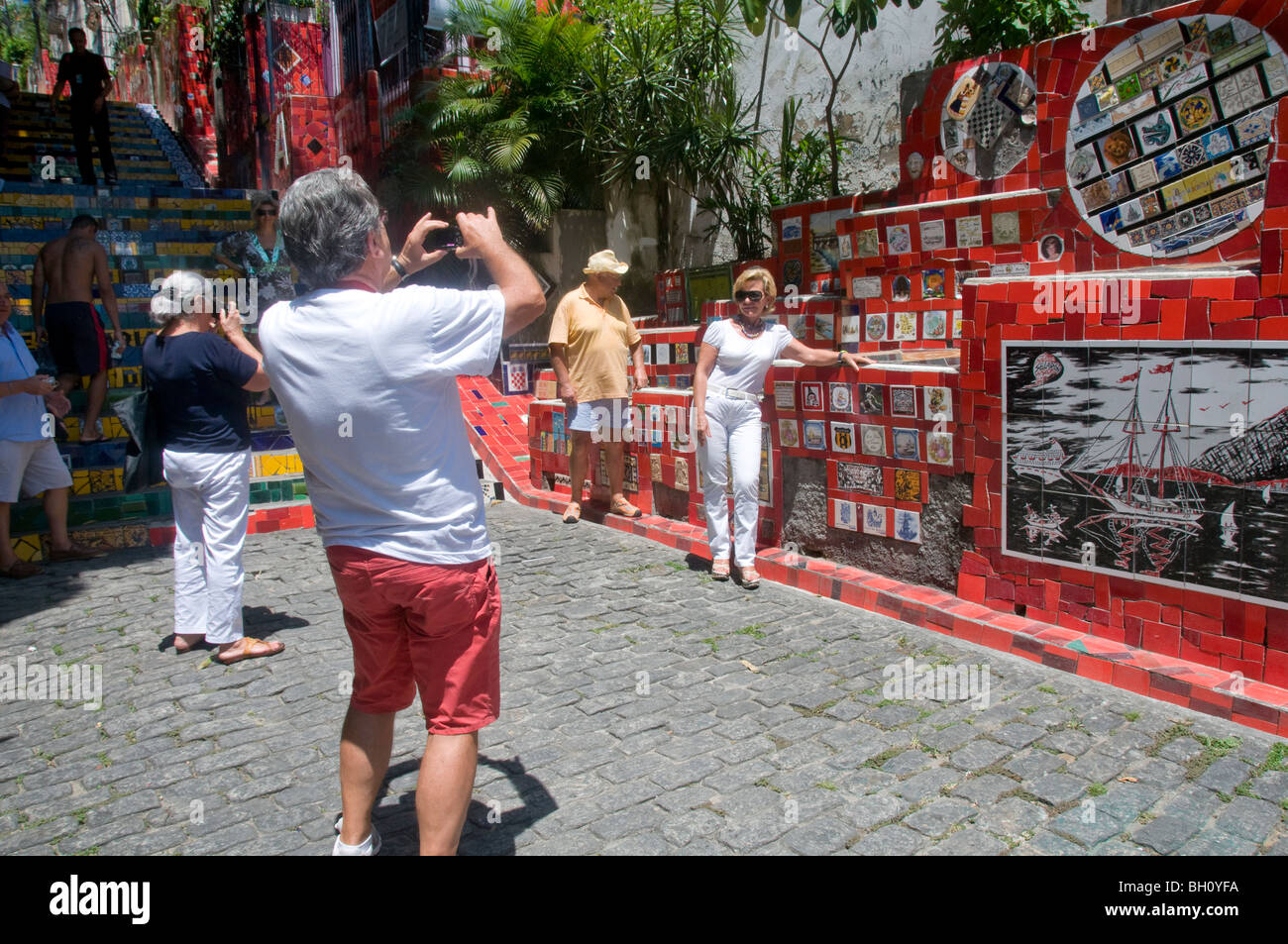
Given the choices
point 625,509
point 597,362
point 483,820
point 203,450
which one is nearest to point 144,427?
point 203,450

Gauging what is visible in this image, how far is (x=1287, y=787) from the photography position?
11.3ft

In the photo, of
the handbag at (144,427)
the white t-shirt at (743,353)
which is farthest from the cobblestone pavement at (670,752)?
the white t-shirt at (743,353)

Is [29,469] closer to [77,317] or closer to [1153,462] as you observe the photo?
[77,317]

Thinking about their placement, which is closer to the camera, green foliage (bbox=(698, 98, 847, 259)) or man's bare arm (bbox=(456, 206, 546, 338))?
man's bare arm (bbox=(456, 206, 546, 338))

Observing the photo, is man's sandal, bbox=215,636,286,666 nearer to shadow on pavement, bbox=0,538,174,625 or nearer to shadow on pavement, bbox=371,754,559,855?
shadow on pavement, bbox=371,754,559,855

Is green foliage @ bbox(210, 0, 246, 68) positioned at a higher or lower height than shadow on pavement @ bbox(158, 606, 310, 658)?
higher

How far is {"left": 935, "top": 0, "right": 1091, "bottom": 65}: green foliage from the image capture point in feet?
25.8

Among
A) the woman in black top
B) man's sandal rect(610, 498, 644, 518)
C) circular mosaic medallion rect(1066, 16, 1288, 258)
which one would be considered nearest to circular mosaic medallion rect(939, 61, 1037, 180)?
circular mosaic medallion rect(1066, 16, 1288, 258)

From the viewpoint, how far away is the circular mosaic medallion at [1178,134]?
516cm

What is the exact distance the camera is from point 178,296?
4.77m

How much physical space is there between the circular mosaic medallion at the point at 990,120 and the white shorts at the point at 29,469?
6.44 metres

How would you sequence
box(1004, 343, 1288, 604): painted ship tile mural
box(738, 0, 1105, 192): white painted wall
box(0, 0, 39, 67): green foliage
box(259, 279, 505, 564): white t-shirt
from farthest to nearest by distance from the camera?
1. box(0, 0, 39, 67): green foliage
2. box(738, 0, 1105, 192): white painted wall
3. box(1004, 343, 1288, 604): painted ship tile mural
4. box(259, 279, 505, 564): white t-shirt

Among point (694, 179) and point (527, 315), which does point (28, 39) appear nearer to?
point (694, 179)

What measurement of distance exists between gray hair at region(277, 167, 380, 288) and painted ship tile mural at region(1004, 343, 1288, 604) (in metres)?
3.35
